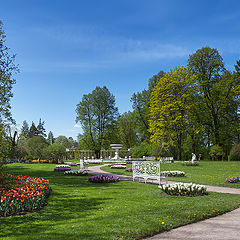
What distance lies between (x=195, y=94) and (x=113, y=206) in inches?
1110

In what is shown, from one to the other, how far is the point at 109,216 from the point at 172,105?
81.7 feet

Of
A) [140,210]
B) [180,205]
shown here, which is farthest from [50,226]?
[180,205]

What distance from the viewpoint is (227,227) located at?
493cm

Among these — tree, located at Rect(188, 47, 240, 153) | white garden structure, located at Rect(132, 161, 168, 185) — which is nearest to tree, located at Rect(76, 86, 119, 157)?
tree, located at Rect(188, 47, 240, 153)

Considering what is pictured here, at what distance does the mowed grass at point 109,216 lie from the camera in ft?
14.6

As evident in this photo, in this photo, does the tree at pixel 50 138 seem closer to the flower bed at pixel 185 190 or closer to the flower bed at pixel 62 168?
the flower bed at pixel 62 168

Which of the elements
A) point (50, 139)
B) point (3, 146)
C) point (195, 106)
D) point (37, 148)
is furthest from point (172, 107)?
point (50, 139)

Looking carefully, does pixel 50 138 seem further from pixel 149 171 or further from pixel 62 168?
pixel 149 171

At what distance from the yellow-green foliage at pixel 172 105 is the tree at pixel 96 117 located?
10.3 m

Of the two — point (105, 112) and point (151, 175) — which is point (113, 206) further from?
point (105, 112)

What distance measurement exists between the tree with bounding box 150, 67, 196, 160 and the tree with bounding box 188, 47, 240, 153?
6.48 feet

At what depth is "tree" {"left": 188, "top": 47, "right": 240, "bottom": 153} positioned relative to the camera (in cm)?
2977

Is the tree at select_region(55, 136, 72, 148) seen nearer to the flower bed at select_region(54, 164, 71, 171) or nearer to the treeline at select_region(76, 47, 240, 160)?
the treeline at select_region(76, 47, 240, 160)

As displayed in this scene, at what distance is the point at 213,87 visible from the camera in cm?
2983
